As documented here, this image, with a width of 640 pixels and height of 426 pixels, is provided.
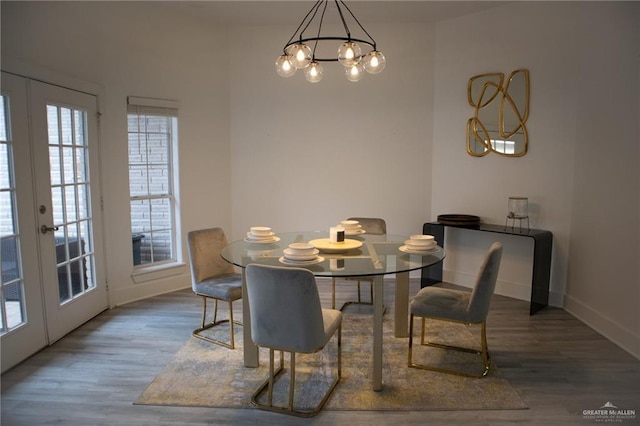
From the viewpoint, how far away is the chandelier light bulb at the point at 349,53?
9.55ft

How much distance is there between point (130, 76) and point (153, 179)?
3.30ft

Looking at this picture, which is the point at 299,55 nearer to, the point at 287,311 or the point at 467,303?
the point at 287,311

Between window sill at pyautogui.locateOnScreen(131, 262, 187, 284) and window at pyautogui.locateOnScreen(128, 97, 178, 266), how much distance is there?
0.07 metres

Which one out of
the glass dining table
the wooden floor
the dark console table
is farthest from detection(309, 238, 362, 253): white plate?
the dark console table

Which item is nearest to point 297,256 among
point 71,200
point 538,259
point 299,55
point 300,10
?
point 299,55

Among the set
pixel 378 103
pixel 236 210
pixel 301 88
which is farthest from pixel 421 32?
pixel 236 210

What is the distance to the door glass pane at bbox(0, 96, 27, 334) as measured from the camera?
2.99 metres

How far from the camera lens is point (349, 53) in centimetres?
291

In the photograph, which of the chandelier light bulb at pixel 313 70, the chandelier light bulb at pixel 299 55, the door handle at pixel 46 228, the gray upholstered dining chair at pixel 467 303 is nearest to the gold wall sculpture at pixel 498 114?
the gray upholstered dining chair at pixel 467 303

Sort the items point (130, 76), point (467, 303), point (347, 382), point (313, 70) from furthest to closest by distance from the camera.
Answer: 1. point (130, 76)
2. point (313, 70)
3. point (467, 303)
4. point (347, 382)

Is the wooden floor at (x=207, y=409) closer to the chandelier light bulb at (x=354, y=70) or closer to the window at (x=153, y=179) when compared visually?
the window at (x=153, y=179)

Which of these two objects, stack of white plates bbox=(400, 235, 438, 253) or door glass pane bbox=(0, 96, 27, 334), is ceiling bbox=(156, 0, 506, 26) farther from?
stack of white plates bbox=(400, 235, 438, 253)

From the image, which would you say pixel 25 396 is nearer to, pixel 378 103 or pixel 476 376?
pixel 476 376

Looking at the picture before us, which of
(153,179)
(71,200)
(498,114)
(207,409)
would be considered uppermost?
(498,114)
